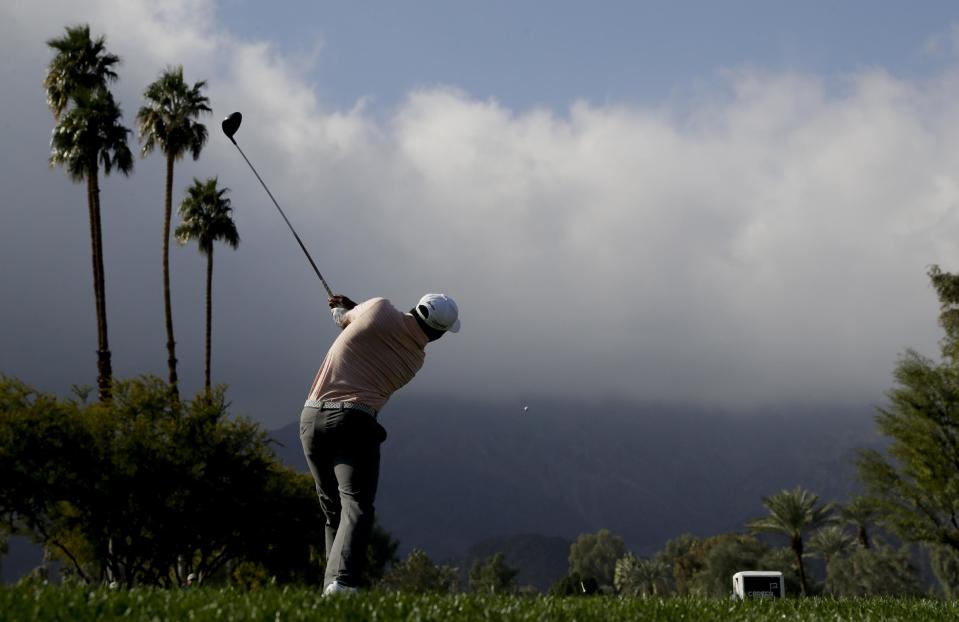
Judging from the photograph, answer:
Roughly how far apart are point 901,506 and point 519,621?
1726 inches

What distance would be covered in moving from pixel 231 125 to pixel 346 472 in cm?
832

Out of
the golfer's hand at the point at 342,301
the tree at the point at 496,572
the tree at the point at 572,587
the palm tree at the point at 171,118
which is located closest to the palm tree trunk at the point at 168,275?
the palm tree at the point at 171,118

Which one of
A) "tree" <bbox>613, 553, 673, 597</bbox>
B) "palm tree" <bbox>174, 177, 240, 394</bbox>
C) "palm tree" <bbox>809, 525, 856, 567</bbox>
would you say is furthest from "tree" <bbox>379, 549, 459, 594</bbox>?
"palm tree" <bbox>174, 177, 240, 394</bbox>

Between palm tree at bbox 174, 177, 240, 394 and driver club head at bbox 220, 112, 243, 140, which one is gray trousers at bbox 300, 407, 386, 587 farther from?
palm tree at bbox 174, 177, 240, 394

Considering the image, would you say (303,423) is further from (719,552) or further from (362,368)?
(719,552)

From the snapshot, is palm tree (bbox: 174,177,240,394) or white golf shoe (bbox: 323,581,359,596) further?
palm tree (bbox: 174,177,240,394)

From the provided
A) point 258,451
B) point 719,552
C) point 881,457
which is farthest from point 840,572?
point 258,451

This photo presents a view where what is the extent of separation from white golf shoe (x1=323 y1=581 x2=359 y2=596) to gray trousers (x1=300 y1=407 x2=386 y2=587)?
0.17ft

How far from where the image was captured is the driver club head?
14.8 metres

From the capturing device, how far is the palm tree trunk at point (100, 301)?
138 feet

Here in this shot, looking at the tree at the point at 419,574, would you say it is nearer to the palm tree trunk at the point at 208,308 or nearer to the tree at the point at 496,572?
the tree at the point at 496,572

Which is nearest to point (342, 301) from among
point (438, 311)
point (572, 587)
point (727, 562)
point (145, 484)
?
point (438, 311)

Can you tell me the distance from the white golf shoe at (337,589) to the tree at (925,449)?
4090cm

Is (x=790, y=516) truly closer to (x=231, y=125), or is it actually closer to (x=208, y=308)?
(x=208, y=308)
